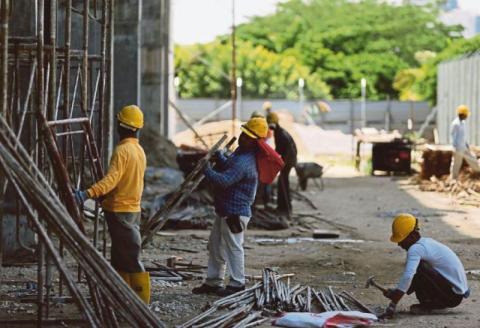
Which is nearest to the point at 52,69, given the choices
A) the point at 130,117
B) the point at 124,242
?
the point at 130,117

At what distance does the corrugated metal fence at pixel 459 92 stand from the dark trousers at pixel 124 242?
22.6 m

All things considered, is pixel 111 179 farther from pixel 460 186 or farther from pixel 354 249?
pixel 460 186

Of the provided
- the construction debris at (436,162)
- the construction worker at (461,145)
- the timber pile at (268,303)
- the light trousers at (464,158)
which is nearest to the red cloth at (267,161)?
the timber pile at (268,303)

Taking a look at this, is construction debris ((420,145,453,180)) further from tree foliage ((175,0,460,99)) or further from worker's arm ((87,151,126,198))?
tree foliage ((175,0,460,99))

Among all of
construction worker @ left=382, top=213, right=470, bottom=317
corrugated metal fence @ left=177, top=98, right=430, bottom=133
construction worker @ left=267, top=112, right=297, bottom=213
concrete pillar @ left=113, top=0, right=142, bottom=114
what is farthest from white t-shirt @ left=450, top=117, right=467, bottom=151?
corrugated metal fence @ left=177, top=98, right=430, bottom=133

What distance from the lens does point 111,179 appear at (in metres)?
10.9

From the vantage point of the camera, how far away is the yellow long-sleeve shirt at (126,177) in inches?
434

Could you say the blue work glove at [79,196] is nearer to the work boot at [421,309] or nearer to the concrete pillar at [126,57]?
the work boot at [421,309]

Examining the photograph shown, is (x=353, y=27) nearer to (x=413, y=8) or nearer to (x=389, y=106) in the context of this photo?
(x=413, y=8)

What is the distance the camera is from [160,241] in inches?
701

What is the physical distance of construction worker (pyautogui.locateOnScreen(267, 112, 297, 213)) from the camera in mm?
20984

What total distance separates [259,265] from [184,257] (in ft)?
4.13

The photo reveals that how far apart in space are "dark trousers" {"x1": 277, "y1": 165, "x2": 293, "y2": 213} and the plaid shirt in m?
8.44

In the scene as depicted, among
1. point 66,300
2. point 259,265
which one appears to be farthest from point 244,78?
point 66,300
